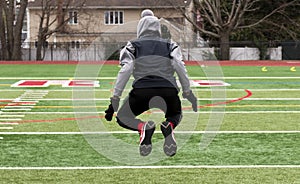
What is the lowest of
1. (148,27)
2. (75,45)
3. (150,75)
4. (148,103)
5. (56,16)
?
(75,45)

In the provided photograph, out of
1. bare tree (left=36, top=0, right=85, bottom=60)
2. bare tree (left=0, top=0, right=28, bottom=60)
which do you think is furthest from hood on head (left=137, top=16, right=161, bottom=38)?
bare tree (left=36, top=0, right=85, bottom=60)

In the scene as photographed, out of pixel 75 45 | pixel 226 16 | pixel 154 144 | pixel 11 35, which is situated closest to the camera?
pixel 154 144

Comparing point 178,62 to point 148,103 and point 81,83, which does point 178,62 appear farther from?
point 81,83

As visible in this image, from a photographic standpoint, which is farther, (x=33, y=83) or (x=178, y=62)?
(x=33, y=83)

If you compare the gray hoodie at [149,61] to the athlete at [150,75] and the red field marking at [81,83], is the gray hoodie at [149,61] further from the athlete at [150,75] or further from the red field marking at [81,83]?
the red field marking at [81,83]

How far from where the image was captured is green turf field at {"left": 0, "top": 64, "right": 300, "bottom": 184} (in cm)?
717

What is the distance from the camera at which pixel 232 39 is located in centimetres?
4441

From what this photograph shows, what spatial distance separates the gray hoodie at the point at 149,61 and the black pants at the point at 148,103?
65 mm

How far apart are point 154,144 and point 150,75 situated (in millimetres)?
3086

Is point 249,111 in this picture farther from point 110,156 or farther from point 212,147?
point 110,156

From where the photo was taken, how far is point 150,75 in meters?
6.11

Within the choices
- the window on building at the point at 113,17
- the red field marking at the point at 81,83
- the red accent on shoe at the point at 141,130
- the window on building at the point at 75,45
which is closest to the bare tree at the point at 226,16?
the window on building at the point at 75,45

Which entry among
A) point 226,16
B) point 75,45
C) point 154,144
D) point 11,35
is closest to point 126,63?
point 154,144

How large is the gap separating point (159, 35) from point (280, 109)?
25.1ft
